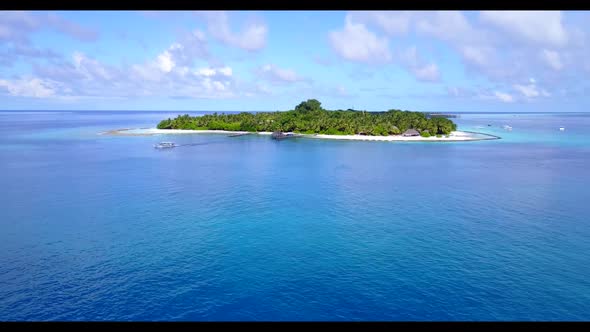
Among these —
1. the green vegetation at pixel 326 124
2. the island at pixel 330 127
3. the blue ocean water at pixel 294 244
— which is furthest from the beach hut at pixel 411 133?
the blue ocean water at pixel 294 244

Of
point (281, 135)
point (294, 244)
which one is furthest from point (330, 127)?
point (294, 244)

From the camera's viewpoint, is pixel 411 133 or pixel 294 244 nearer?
pixel 294 244

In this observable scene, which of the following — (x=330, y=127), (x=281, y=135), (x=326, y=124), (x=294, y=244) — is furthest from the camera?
(x=326, y=124)

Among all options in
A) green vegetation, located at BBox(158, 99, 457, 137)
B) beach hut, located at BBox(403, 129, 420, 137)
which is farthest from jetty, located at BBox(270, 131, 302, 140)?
beach hut, located at BBox(403, 129, 420, 137)

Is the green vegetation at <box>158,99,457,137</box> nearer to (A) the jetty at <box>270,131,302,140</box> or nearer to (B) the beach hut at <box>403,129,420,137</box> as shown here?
(B) the beach hut at <box>403,129,420,137</box>

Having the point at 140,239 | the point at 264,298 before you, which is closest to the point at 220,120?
the point at 140,239

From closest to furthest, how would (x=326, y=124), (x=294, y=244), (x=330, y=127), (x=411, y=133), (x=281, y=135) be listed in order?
1. (x=294, y=244)
2. (x=411, y=133)
3. (x=281, y=135)
4. (x=330, y=127)
5. (x=326, y=124)

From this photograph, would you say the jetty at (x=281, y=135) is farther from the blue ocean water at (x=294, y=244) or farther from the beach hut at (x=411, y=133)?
the blue ocean water at (x=294, y=244)

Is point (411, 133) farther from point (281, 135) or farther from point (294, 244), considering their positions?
point (294, 244)
